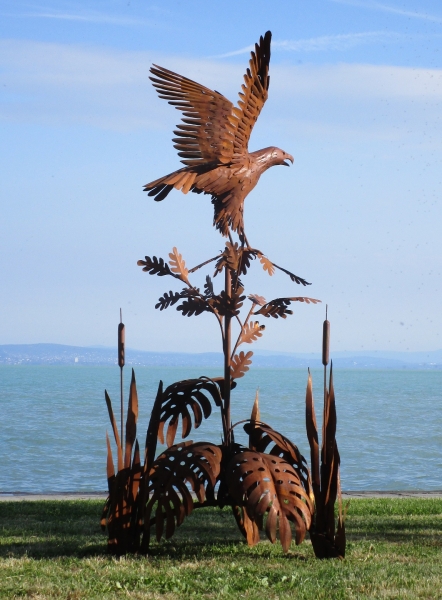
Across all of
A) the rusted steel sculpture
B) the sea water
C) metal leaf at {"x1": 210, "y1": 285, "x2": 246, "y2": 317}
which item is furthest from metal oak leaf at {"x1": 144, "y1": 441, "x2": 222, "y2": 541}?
the sea water

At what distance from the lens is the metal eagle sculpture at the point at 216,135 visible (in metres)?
6.92

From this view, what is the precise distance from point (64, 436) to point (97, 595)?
75.2 ft

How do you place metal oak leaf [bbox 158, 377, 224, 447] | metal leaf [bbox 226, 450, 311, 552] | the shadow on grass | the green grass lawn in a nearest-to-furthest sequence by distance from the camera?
the green grass lawn, metal leaf [bbox 226, 450, 311, 552], the shadow on grass, metal oak leaf [bbox 158, 377, 224, 447]

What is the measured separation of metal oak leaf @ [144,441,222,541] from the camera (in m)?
6.38

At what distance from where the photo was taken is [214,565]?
21.0 ft

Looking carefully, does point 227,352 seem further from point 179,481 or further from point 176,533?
point 176,533

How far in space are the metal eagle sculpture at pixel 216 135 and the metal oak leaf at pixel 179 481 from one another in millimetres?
1690

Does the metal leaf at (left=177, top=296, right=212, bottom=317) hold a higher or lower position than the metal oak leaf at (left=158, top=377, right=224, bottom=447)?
higher

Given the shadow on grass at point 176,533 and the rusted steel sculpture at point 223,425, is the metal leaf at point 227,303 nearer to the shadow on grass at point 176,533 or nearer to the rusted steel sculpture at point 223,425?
the rusted steel sculpture at point 223,425

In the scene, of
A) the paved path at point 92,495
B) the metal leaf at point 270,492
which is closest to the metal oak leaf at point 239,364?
the metal leaf at point 270,492

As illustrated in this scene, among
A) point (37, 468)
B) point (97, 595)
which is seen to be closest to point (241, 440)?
point (37, 468)

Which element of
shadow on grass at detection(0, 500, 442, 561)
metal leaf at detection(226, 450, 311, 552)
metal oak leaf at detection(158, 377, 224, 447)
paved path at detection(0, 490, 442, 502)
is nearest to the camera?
metal leaf at detection(226, 450, 311, 552)

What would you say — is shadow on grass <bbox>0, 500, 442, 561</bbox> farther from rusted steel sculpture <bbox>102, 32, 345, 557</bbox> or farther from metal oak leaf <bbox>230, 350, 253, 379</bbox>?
metal oak leaf <bbox>230, 350, 253, 379</bbox>

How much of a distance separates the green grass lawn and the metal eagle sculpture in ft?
8.02
